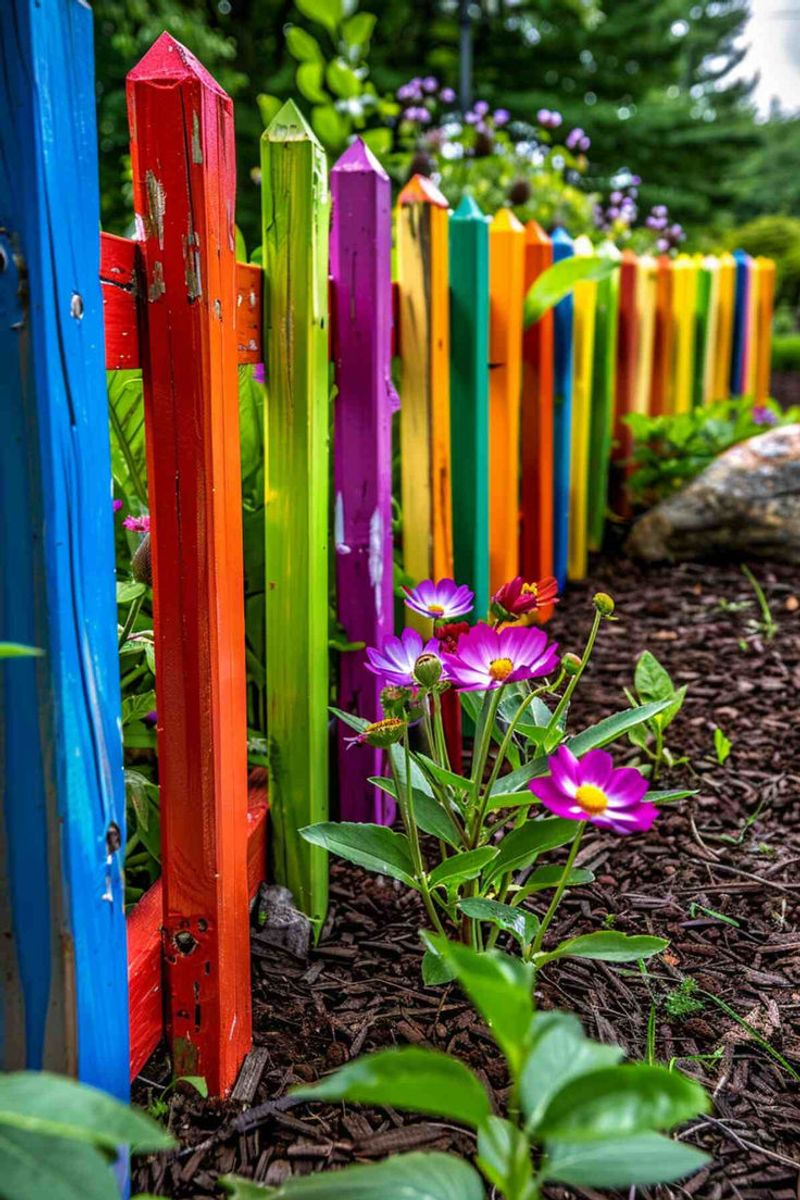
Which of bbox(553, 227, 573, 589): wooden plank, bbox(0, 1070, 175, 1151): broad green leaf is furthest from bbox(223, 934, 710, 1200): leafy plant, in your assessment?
bbox(553, 227, 573, 589): wooden plank

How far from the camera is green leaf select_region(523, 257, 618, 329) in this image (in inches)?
107

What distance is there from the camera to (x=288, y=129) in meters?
1.48

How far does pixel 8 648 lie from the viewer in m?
0.77

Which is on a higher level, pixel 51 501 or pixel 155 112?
pixel 155 112

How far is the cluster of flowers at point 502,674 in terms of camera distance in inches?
44.0

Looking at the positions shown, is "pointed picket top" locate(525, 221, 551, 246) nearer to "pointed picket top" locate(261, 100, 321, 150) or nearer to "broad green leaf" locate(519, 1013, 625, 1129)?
"pointed picket top" locate(261, 100, 321, 150)

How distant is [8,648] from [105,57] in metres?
13.5

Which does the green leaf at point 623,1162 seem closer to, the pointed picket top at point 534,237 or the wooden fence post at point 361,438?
the wooden fence post at point 361,438

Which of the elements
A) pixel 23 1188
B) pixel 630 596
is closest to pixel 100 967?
pixel 23 1188

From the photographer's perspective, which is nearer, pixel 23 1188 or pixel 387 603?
pixel 23 1188

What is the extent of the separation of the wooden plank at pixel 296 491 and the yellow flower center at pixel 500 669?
374 millimetres

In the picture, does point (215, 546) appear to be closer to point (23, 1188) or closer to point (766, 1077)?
point (23, 1188)

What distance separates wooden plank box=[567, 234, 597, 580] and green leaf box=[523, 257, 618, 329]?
16.2 inches

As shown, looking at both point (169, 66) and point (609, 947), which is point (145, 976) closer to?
point (609, 947)
